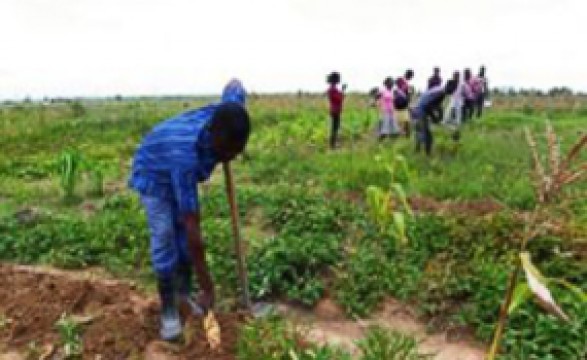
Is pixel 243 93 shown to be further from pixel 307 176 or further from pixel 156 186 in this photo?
pixel 307 176

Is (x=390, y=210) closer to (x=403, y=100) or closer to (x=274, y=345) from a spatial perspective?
(x=274, y=345)

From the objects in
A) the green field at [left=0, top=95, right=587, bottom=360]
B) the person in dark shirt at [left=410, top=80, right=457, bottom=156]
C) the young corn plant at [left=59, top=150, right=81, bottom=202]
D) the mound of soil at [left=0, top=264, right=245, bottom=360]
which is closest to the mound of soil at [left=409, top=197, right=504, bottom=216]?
the green field at [left=0, top=95, right=587, bottom=360]

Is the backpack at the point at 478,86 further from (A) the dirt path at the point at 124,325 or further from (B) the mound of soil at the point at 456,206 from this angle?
(A) the dirt path at the point at 124,325

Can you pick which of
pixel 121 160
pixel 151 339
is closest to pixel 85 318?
pixel 151 339

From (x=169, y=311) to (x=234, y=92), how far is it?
Answer: 134 cm

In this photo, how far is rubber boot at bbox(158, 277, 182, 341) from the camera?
4.60 metres

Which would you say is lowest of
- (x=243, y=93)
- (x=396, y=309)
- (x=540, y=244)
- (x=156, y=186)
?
(x=396, y=309)

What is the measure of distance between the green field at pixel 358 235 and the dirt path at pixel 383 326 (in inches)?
3.1

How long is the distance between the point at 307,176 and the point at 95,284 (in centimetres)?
430

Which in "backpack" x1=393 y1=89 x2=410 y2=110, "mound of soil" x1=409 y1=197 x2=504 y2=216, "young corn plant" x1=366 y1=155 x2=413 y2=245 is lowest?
"mound of soil" x1=409 y1=197 x2=504 y2=216

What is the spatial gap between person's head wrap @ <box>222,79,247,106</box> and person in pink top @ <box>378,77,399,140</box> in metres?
9.64

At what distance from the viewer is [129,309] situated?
201 inches

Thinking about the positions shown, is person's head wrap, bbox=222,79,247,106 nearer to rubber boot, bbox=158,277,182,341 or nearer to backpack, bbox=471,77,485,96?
rubber boot, bbox=158,277,182,341

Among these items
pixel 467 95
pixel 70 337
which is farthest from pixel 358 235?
pixel 467 95
